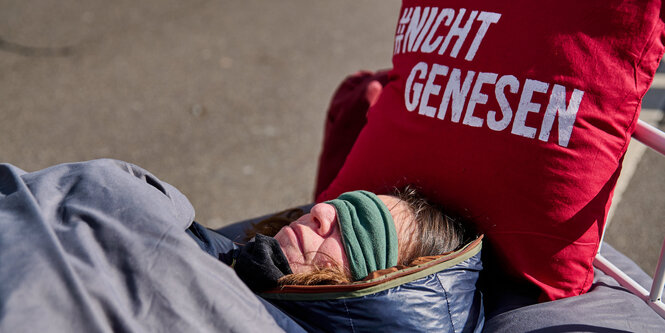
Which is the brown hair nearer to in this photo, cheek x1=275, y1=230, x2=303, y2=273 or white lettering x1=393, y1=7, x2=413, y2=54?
cheek x1=275, y1=230, x2=303, y2=273

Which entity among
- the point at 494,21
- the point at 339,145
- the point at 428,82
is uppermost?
the point at 494,21

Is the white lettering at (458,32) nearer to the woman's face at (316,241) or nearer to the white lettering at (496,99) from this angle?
the white lettering at (496,99)

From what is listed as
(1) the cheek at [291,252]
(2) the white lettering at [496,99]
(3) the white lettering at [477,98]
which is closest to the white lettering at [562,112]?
(2) the white lettering at [496,99]

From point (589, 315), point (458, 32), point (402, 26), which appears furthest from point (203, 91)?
point (589, 315)

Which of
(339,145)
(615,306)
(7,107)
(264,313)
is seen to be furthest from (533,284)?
(7,107)

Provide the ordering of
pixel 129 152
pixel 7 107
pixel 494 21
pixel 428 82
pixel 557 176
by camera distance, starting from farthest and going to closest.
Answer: pixel 7 107 < pixel 129 152 < pixel 428 82 < pixel 494 21 < pixel 557 176

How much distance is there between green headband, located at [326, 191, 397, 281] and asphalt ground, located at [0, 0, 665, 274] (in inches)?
44.5

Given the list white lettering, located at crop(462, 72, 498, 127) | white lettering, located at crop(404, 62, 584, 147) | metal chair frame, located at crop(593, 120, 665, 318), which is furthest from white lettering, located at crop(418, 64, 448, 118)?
metal chair frame, located at crop(593, 120, 665, 318)

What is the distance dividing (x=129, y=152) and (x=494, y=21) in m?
2.25

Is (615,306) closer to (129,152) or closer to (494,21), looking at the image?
(494,21)

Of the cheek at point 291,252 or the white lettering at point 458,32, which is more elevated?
the white lettering at point 458,32

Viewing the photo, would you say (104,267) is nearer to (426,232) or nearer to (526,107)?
(426,232)

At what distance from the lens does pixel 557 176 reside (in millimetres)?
1360

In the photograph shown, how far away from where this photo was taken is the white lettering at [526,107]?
4.49ft
